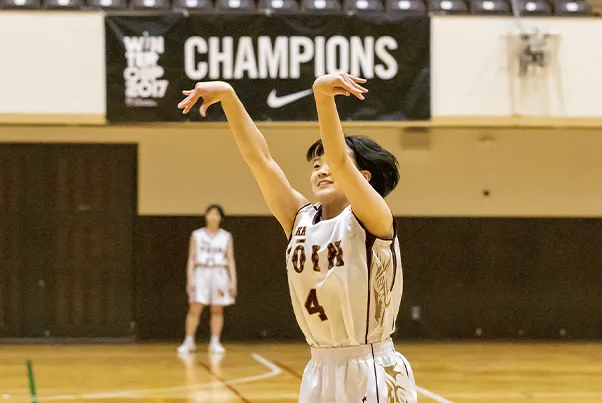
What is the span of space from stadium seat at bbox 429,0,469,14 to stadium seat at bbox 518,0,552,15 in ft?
2.17

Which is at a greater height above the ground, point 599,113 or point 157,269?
point 599,113

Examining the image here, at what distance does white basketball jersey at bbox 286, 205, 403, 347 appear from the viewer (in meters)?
2.79

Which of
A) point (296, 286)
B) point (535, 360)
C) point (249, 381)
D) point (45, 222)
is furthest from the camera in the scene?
point (45, 222)

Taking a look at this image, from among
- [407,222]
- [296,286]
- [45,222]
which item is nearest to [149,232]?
[45,222]

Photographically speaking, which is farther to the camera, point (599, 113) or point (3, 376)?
point (599, 113)

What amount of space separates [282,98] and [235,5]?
1.46m

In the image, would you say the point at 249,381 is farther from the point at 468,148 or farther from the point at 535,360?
the point at 468,148

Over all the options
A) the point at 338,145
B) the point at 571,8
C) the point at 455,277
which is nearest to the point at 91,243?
the point at 455,277

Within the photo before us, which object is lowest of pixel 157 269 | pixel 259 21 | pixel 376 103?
pixel 157 269

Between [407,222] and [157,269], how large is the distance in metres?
3.40

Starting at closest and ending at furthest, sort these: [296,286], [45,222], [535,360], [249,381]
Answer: [296,286] < [249,381] < [535,360] < [45,222]

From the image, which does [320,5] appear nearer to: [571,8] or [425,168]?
[425,168]

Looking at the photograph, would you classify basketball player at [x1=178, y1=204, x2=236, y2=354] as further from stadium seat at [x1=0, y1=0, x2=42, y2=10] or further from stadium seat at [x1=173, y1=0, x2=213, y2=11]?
stadium seat at [x1=0, y1=0, x2=42, y2=10]

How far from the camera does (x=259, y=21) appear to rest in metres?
10.5
